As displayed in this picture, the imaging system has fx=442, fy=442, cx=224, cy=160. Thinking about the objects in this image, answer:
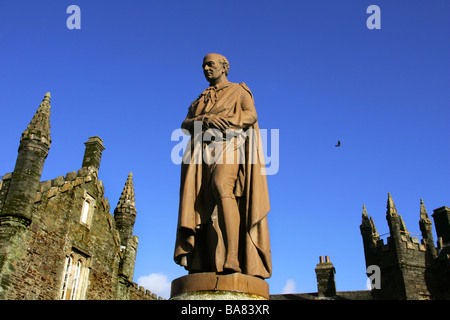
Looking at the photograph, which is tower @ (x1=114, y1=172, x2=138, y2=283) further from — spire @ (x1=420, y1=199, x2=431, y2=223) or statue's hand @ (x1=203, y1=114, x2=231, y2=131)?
spire @ (x1=420, y1=199, x2=431, y2=223)

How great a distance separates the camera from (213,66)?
642 centimetres

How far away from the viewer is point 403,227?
60625mm

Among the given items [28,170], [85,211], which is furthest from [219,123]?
[85,211]

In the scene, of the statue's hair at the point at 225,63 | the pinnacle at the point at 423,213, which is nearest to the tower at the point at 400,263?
the pinnacle at the point at 423,213

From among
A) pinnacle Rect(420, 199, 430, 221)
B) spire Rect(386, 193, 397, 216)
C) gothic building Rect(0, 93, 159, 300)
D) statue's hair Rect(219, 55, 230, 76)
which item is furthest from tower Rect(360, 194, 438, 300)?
statue's hair Rect(219, 55, 230, 76)

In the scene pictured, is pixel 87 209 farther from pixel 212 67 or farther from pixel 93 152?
pixel 212 67

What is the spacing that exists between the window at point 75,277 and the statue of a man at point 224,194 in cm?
1644

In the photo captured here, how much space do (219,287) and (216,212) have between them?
36.4 inches

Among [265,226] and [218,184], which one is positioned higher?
[218,184]

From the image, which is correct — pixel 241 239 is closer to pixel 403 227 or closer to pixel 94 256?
pixel 94 256

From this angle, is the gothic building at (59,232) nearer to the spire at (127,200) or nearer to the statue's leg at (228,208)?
the spire at (127,200)

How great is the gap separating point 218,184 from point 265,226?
774 millimetres

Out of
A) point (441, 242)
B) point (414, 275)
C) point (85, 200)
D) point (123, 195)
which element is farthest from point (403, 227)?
point (85, 200)
